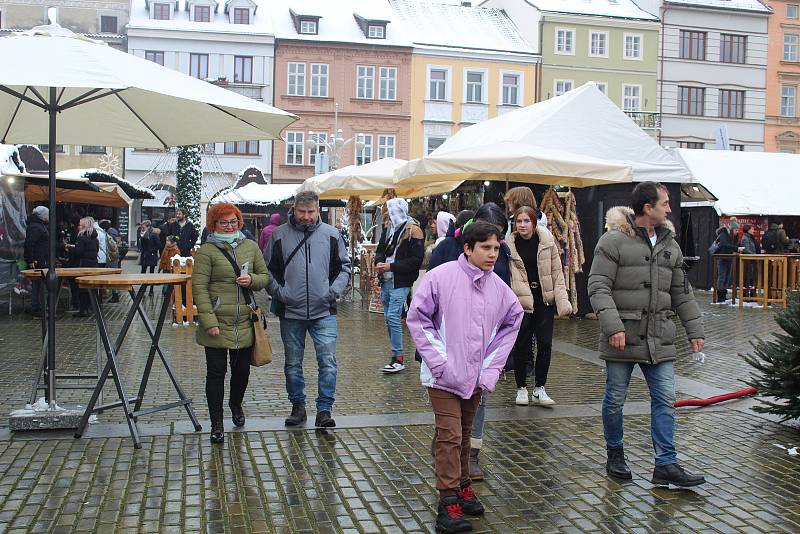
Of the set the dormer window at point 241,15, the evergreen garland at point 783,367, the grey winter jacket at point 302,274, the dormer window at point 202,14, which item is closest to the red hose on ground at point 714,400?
the evergreen garland at point 783,367

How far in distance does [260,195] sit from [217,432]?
751 inches

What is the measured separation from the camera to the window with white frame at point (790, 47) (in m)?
48.8

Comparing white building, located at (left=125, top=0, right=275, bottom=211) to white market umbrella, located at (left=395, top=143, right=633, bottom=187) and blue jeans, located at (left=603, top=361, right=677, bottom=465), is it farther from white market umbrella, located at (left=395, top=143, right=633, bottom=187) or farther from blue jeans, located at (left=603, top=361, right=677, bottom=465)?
blue jeans, located at (left=603, top=361, right=677, bottom=465)

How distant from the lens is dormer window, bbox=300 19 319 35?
43.9 meters

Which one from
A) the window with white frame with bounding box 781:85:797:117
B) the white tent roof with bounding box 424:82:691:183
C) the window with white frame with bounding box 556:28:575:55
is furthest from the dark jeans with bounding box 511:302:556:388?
the window with white frame with bounding box 781:85:797:117

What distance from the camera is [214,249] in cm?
629

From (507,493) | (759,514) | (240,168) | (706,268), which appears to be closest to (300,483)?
(507,493)

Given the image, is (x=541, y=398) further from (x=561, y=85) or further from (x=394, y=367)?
(x=561, y=85)

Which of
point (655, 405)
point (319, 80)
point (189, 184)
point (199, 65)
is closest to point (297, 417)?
point (655, 405)

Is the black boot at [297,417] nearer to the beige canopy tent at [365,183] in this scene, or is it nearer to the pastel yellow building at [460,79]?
the beige canopy tent at [365,183]

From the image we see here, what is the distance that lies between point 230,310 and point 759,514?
3.72 meters

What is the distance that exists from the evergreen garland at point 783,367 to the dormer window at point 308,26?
39.8 m

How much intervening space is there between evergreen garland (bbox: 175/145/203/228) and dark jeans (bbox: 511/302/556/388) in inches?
501

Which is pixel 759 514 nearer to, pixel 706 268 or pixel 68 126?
pixel 68 126
